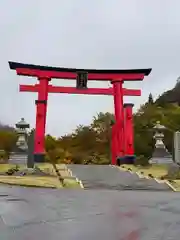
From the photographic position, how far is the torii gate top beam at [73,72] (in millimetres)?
39781

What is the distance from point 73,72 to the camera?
40.6 metres

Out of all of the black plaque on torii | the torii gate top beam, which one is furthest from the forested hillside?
the black plaque on torii

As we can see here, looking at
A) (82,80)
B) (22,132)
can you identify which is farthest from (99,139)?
(22,132)

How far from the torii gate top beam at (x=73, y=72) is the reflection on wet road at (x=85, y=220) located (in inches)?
1065

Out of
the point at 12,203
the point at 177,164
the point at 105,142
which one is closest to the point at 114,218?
the point at 12,203

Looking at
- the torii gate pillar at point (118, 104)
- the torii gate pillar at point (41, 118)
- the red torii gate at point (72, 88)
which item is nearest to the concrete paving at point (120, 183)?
the torii gate pillar at point (41, 118)

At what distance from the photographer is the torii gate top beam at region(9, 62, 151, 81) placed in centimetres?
3978

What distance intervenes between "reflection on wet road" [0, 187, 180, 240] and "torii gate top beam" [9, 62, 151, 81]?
2704cm

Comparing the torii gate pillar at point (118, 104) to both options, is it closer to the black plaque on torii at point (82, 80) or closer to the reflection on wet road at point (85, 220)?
the black plaque on torii at point (82, 80)

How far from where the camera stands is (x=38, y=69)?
3991 centimetres

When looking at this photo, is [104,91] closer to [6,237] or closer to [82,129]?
[82,129]

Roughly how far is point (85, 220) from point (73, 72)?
31.9 m

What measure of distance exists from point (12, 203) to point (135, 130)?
119 feet

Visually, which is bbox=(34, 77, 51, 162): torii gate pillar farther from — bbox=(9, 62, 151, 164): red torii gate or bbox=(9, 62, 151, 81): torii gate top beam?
bbox=(9, 62, 151, 81): torii gate top beam
